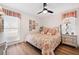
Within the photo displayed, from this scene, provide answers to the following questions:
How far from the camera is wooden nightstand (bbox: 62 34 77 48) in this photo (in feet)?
4.95

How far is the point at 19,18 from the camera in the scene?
1.56 metres

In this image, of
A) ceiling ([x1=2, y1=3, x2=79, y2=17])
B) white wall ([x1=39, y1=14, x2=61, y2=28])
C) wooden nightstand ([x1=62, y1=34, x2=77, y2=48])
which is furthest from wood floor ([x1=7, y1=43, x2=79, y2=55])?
ceiling ([x1=2, y1=3, x2=79, y2=17])

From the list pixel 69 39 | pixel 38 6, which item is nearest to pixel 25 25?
pixel 38 6

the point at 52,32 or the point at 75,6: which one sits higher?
the point at 75,6

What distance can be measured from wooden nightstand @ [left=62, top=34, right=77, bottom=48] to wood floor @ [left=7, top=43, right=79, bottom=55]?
7 centimetres

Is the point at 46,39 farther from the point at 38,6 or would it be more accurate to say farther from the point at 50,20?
the point at 38,6

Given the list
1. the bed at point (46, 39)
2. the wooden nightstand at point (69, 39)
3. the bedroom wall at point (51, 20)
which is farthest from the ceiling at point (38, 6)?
the wooden nightstand at point (69, 39)

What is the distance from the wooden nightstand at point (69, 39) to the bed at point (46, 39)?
3.4 inches

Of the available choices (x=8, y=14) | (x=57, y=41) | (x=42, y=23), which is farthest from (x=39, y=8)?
(x=57, y=41)

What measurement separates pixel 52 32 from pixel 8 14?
0.77 m

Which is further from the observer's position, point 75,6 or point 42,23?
point 42,23

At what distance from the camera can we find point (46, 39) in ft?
4.87
